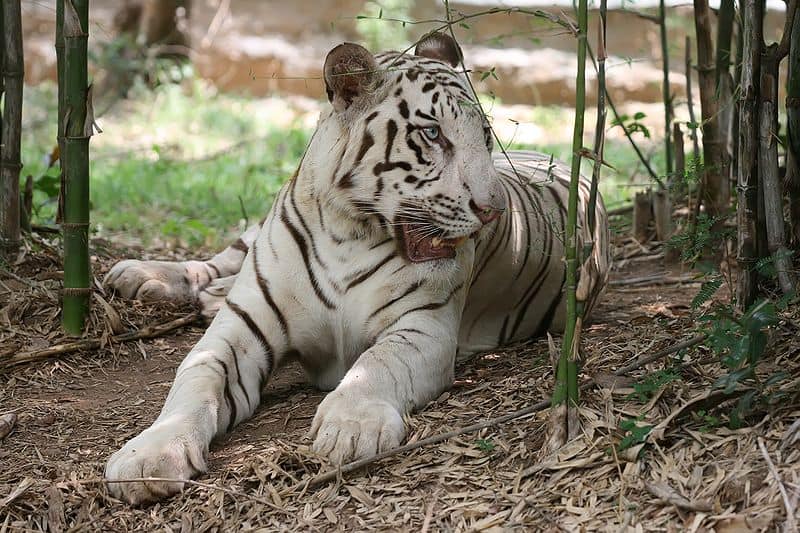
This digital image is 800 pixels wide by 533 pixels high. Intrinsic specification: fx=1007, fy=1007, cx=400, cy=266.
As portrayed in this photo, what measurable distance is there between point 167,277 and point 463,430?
2.09 m

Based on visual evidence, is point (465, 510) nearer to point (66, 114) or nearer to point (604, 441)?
point (604, 441)

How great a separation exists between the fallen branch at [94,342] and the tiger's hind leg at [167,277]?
0.14 metres

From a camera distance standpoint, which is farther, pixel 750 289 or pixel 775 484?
pixel 750 289

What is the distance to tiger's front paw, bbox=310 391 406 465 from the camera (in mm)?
2531

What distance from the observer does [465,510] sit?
2.26m

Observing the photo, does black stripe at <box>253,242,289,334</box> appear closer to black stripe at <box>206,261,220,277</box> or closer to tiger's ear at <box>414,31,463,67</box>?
tiger's ear at <box>414,31,463,67</box>

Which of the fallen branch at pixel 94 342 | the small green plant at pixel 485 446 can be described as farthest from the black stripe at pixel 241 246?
the small green plant at pixel 485 446

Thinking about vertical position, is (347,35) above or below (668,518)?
above

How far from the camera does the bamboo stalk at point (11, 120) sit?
12.6ft

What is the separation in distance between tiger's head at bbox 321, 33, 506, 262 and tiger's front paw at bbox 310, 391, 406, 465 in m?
0.64

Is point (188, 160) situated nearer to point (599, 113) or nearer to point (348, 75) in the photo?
point (348, 75)

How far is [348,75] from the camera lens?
3082 millimetres

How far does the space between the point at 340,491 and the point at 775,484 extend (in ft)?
3.28

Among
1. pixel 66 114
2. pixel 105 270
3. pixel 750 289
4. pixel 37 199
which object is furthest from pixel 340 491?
pixel 37 199
